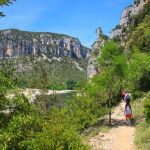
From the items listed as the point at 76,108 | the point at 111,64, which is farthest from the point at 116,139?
the point at 76,108

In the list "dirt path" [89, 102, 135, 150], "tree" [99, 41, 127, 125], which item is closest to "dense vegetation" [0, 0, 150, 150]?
"tree" [99, 41, 127, 125]

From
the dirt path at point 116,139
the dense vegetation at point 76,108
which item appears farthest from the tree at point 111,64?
the dirt path at point 116,139

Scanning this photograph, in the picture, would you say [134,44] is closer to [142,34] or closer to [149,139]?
[142,34]

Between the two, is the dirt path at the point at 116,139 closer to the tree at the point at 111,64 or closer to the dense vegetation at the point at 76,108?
the dense vegetation at the point at 76,108

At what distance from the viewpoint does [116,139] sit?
25703 millimetres

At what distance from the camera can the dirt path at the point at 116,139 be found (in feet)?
78.4

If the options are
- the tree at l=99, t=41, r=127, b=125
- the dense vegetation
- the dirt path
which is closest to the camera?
the dense vegetation

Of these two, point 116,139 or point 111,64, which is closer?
point 116,139

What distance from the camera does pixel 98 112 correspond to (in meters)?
32.1

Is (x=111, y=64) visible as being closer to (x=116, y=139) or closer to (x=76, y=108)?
(x=76, y=108)

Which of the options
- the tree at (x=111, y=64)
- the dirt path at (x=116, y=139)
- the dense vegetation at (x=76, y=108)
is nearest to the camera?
the dense vegetation at (x=76, y=108)

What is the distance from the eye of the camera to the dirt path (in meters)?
23.9

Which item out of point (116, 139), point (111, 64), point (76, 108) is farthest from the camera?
point (76, 108)

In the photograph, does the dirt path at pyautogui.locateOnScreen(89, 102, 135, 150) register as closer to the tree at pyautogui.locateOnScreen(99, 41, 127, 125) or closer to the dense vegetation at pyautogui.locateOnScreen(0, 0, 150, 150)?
the dense vegetation at pyautogui.locateOnScreen(0, 0, 150, 150)
